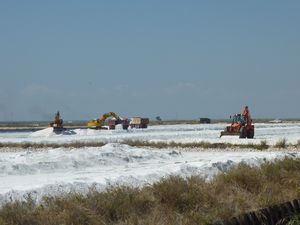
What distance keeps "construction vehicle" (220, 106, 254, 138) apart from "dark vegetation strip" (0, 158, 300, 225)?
26212 mm

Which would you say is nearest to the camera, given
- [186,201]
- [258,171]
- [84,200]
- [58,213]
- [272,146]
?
[58,213]

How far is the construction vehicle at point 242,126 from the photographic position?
36.8 m

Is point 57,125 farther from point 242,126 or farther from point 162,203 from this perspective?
point 162,203

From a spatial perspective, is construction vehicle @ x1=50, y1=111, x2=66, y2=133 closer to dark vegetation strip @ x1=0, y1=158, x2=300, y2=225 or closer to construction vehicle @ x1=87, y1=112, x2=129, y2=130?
construction vehicle @ x1=87, y1=112, x2=129, y2=130

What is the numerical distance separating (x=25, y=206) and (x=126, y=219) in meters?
1.52

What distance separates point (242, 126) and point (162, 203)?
2937 cm

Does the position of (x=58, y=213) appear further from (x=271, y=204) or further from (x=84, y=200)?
(x=271, y=204)

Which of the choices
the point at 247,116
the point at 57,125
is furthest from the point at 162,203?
the point at 57,125

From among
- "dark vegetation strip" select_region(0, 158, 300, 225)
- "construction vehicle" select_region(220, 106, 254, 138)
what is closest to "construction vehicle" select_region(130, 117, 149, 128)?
"construction vehicle" select_region(220, 106, 254, 138)

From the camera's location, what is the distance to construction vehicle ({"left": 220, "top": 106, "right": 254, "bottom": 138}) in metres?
36.8

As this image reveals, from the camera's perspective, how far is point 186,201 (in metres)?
8.70

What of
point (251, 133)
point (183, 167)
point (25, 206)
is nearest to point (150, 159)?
point (183, 167)

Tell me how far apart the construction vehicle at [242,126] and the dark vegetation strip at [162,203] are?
2621cm

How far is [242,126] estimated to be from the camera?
3731 cm
